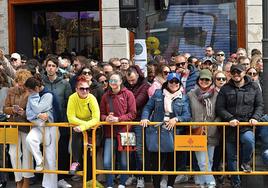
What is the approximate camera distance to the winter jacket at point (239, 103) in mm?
8531

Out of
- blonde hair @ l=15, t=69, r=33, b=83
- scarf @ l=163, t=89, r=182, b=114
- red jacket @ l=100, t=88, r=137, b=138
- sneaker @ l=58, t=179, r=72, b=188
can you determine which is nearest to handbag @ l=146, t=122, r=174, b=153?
scarf @ l=163, t=89, r=182, b=114

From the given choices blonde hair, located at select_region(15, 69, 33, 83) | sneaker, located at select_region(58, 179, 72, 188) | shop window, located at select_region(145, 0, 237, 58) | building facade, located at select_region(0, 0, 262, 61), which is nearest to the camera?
blonde hair, located at select_region(15, 69, 33, 83)

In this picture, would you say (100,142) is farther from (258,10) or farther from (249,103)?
(258,10)

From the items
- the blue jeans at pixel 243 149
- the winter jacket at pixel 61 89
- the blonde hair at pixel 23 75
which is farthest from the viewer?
the winter jacket at pixel 61 89

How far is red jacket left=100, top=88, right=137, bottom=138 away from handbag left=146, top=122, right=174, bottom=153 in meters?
0.40

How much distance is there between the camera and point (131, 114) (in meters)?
8.88

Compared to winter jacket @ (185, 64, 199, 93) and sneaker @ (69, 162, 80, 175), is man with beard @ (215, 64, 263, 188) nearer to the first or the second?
winter jacket @ (185, 64, 199, 93)

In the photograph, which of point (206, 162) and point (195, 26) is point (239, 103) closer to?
point (206, 162)

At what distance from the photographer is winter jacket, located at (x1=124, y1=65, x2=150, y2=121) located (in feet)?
30.3

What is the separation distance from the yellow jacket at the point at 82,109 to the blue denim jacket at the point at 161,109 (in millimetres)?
754

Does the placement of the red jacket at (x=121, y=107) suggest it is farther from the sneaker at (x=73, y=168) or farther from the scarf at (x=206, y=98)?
the scarf at (x=206, y=98)

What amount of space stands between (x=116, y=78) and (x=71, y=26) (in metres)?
10.1

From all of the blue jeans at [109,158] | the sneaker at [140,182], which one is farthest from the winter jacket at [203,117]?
the sneaker at [140,182]

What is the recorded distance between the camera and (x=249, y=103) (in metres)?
8.55
